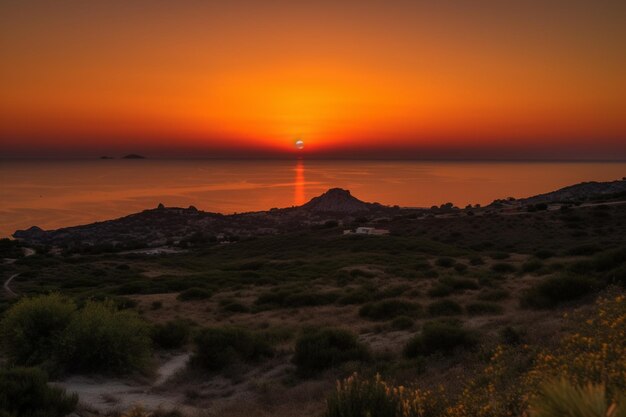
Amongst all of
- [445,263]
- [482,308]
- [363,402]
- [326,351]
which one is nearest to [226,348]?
[326,351]

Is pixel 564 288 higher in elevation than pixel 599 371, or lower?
lower

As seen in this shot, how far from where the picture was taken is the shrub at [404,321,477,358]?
1141 cm

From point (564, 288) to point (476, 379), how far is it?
826 centimetres

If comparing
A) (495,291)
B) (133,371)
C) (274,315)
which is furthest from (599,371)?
(274,315)

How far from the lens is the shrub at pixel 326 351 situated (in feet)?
40.4

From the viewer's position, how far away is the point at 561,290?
14.4 metres

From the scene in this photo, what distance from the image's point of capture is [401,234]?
61500mm

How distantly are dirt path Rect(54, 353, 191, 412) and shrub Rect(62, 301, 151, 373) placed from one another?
1.92 feet

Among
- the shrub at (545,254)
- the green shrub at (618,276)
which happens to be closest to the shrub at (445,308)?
the green shrub at (618,276)

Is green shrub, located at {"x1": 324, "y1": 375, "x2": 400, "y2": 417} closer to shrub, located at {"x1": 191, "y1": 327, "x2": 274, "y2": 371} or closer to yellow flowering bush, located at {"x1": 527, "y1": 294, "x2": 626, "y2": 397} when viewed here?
yellow flowering bush, located at {"x1": 527, "y1": 294, "x2": 626, "y2": 397}

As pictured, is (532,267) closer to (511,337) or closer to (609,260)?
(609,260)

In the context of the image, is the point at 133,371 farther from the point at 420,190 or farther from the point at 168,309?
the point at 420,190

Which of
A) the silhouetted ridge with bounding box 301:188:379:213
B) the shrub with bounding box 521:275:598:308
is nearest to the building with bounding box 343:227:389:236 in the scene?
the silhouetted ridge with bounding box 301:188:379:213

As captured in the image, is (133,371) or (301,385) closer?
(301,385)
